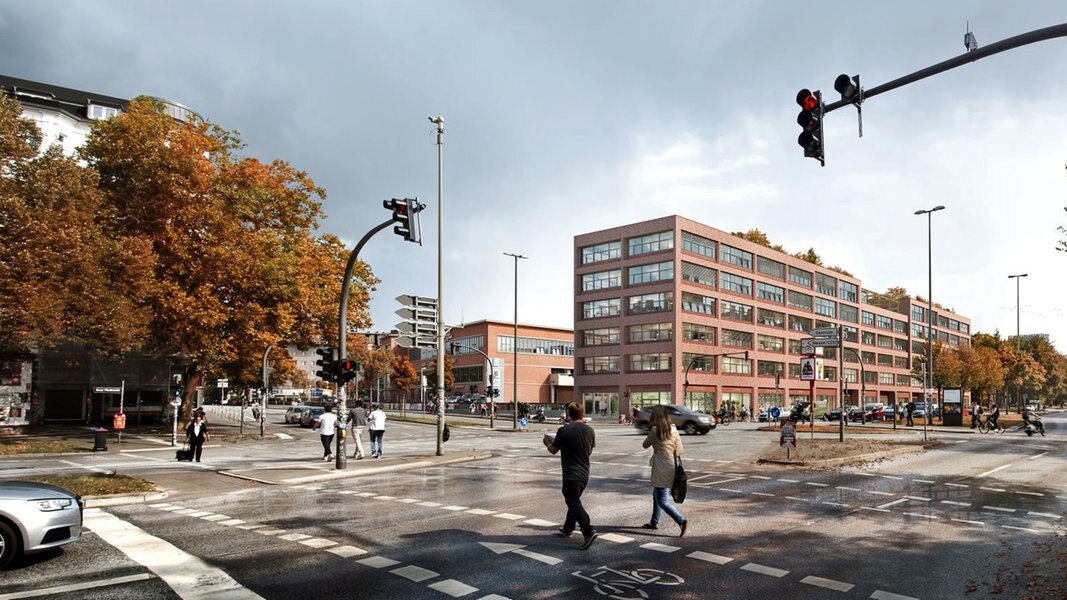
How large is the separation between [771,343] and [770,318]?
115 inches

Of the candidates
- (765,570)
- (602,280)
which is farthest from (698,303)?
(765,570)

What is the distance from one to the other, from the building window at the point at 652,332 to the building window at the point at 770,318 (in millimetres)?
15841

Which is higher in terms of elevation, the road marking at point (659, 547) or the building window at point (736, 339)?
the building window at point (736, 339)

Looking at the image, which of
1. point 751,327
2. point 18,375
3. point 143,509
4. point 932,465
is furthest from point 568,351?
point 143,509

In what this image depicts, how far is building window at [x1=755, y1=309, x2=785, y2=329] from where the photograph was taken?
78.1 m

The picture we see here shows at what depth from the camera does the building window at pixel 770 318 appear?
78.1 meters

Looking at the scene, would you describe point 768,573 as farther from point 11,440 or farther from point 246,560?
point 11,440

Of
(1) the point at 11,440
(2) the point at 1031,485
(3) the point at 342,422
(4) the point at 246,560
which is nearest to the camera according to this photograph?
(4) the point at 246,560

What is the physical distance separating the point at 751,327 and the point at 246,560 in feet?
240

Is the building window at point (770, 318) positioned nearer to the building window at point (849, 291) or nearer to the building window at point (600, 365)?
the building window at point (600, 365)

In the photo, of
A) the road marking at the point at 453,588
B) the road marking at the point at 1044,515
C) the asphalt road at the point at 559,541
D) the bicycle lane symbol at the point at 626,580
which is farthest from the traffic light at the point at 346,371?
the road marking at the point at 1044,515

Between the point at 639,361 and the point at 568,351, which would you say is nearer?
the point at 639,361

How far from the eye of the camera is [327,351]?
20344 millimetres

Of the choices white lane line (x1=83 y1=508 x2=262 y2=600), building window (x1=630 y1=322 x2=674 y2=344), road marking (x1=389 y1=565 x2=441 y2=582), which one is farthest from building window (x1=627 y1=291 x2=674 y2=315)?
road marking (x1=389 y1=565 x2=441 y2=582)
